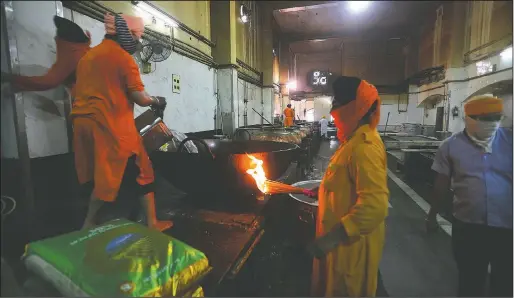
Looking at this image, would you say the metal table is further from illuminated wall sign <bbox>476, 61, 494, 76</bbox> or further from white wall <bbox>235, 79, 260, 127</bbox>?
white wall <bbox>235, 79, 260, 127</bbox>

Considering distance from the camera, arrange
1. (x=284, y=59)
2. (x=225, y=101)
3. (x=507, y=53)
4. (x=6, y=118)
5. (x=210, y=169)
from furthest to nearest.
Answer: (x=284, y=59), (x=225, y=101), (x=507, y=53), (x=210, y=169), (x=6, y=118)

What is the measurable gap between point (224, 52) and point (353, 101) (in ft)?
5.17

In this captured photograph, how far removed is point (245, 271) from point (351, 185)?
70 centimetres

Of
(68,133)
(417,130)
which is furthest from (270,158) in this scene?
(417,130)

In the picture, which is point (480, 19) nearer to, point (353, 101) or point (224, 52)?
point (353, 101)

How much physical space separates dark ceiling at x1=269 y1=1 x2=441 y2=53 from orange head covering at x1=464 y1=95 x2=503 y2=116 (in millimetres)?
1092

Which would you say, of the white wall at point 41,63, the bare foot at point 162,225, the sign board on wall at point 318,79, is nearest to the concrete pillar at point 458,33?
the sign board on wall at point 318,79

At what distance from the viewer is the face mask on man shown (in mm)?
1020

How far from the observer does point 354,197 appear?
92 cm

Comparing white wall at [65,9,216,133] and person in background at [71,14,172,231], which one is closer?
person in background at [71,14,172,231]

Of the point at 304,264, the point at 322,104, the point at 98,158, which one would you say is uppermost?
the point at 322,104

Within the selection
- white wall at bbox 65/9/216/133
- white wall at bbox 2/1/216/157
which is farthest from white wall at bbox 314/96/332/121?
white wall at bbox 2/1/216/157

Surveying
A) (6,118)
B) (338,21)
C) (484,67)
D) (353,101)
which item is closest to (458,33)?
(484,67)

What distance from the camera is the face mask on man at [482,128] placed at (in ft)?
3.35
